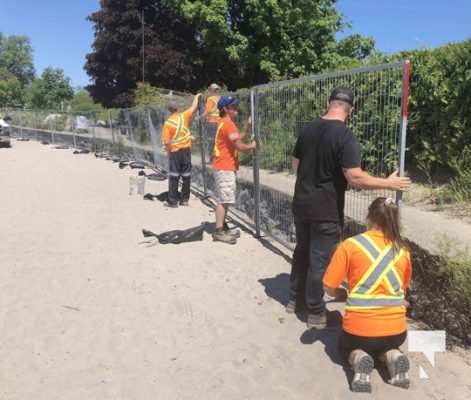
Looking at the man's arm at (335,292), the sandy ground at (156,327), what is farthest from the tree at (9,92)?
the man's arm at (335,292)

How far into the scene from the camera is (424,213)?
565 centimetres

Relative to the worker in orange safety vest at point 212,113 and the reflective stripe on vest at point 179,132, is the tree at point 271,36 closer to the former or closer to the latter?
the worker in orange safety vest at point 212,113

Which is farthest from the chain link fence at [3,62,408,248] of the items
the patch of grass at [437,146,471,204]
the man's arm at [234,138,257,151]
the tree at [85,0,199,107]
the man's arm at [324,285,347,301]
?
the tree at [85,0,199,107]

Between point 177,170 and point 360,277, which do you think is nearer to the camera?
point 360,277

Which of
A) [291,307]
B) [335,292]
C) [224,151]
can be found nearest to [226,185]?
[224,151]

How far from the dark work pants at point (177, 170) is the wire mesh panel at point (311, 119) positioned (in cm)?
263

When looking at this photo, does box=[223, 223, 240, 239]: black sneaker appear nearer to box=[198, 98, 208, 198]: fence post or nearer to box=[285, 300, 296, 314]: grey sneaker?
box=[285, 300, 296, 314]: grey sneaker

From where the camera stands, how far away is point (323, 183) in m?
3.72

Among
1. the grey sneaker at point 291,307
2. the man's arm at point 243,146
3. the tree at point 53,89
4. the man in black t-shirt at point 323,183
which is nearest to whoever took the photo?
the man in black t-shirt at point 323,183

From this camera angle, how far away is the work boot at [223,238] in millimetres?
6488

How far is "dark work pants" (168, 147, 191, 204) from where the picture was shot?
8.97 m

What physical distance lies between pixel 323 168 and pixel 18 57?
98.1 metres

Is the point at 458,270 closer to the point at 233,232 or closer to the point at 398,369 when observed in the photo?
the point at 398,369

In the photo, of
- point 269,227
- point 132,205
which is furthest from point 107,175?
point 269,227
